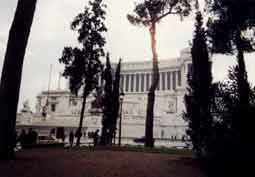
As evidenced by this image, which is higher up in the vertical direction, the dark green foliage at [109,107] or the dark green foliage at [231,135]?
the dark green foliage at [109,107]

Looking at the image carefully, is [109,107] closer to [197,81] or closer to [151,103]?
[151,103]

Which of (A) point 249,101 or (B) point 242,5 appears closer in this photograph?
(A) point 249,101

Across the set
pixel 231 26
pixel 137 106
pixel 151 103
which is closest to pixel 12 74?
pixel 231 26

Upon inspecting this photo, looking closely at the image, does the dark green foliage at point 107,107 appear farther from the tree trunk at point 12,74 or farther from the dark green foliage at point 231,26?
the tree trunk at point 12,74

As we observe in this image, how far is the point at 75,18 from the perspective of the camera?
26719 millimetres

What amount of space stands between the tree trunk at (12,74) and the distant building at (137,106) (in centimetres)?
2693

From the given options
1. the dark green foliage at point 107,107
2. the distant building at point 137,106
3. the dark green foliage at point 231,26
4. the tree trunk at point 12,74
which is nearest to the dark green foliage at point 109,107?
the dark green foliage at point 107,107

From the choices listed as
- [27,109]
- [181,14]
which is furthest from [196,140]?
[27,109]

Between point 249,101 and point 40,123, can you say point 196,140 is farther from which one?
point 40,123

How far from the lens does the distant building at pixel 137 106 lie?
59000 millimetres

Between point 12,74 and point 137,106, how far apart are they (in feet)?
229

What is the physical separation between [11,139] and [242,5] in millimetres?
12705

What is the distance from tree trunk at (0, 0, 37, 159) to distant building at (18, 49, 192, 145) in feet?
88.4

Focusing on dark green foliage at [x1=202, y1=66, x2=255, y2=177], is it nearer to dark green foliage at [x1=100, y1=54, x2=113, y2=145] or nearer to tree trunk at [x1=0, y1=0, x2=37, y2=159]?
tree trunk at [x1=0, y1=0, x2=37, y2=159]
